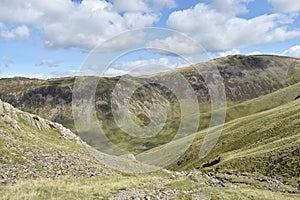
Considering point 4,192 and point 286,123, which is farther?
point 286,123

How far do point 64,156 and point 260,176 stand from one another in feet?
102

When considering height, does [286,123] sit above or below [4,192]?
below

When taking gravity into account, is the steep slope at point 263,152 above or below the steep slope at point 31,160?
below

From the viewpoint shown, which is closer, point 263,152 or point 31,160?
point 31,160

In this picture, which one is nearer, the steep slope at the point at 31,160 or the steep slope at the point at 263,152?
the steep slope at the point at 31,160

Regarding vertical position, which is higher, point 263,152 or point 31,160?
point 31,160

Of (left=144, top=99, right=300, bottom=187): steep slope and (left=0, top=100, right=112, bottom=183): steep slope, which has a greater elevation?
(left=0, top=100, right=112, bottom=183): steep slope

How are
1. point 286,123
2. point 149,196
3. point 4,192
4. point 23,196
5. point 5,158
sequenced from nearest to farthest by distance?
point 23,196 < point 4,192 < point 149,196 < point 5,158 < point 286,123

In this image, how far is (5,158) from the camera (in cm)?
2788

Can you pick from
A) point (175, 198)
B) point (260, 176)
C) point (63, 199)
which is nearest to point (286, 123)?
point (260, 176)

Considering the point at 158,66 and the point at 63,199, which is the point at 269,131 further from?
the point at 63,199

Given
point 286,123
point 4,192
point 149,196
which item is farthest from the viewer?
point 286,123

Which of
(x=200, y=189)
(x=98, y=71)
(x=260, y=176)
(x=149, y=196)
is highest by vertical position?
(x=98, y=71)

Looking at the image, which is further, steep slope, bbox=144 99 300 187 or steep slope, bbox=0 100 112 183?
steep slope, bbox=144 99 300 187
